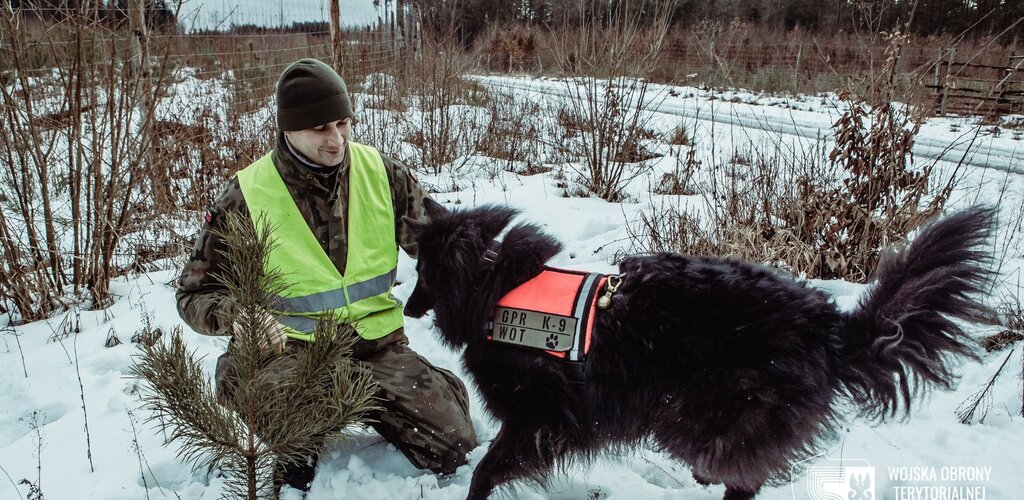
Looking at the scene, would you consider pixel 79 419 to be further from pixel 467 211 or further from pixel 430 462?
pixel 467 211

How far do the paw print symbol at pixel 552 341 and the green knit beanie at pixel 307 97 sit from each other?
123cm

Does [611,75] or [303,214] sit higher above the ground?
[611,75]

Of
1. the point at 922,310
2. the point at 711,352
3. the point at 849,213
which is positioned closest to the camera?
the point at 922,310

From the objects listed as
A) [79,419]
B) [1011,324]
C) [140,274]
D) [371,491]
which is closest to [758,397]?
[371,491]

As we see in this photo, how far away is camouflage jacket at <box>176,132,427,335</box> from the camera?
2225 millimetres

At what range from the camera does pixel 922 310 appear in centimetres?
176

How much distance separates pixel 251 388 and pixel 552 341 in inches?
40.7

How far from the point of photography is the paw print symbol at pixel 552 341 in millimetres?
2035

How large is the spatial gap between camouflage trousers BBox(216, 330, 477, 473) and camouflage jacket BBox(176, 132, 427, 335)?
31 centimetres

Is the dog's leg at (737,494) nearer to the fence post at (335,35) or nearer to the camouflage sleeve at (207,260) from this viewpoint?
the camouflage sleeve at (207,260)

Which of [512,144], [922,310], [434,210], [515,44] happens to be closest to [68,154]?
[434,210]

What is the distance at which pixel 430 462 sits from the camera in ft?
7.97
